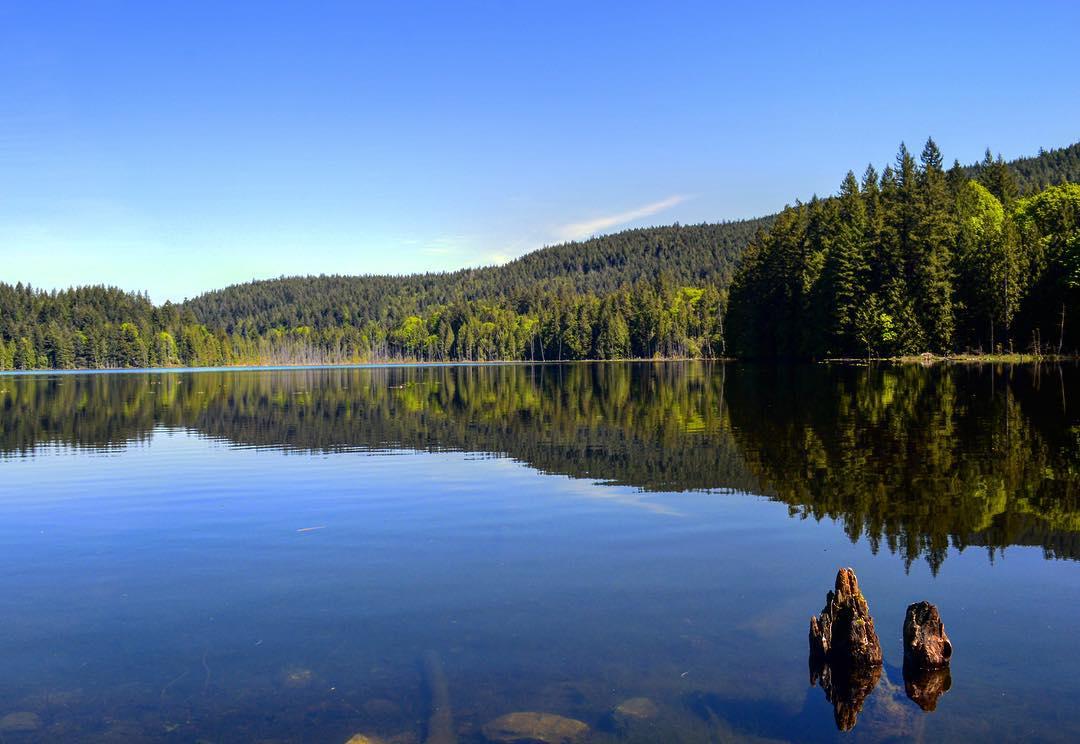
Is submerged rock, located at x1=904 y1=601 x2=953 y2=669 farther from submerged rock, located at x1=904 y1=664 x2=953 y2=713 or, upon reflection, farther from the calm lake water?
the calm lake water

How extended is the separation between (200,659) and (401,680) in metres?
2.79

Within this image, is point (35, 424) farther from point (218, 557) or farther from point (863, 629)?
point (863, 629)

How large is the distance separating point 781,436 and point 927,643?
2186 cm

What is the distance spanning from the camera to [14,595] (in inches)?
521

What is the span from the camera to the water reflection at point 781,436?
17062mm

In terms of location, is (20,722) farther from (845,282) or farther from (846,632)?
(845,282)

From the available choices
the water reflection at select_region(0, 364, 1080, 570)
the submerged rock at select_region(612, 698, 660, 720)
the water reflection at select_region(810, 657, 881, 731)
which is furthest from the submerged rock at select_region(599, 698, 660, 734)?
the water reflection at select_region(0, 364, 1080, 570)

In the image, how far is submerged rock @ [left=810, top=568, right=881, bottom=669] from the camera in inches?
365

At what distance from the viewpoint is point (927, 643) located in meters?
9.18

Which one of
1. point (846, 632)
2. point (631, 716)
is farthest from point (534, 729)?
point (846, 632)

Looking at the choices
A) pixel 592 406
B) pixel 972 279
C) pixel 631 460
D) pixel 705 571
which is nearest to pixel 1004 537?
pixel 705 571

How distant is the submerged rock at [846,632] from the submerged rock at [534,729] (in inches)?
123

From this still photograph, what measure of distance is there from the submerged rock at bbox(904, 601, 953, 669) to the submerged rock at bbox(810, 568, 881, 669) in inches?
14.6

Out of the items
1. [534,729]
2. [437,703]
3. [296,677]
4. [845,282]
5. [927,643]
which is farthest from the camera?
[845,282]
